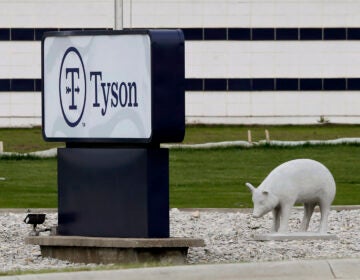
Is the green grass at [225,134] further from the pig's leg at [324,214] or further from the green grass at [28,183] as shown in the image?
the pig's leg at [324,214]

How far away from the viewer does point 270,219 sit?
846 inches

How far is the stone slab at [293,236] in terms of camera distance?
59.5ft

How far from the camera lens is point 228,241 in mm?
18375

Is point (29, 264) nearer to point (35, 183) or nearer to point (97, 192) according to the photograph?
point (97, 192)

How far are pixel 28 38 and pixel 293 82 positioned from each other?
40.8 feet

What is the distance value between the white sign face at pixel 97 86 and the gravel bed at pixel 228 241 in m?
1.63

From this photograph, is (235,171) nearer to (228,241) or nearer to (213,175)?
(213,175)

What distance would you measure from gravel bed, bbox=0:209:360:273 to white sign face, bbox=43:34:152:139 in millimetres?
Answer: 1632

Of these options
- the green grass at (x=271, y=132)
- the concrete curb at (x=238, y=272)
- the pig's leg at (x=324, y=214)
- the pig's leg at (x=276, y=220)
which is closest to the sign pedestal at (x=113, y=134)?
the concrete curb at (x=238, y=272)

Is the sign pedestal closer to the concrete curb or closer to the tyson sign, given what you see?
the tyson sign

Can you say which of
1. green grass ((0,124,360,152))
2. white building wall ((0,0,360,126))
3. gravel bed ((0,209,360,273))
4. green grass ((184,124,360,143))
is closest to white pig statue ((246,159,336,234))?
gravel bed ((0,209,360,273))

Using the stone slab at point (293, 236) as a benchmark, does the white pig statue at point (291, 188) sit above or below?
above

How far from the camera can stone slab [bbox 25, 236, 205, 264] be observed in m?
15.6
